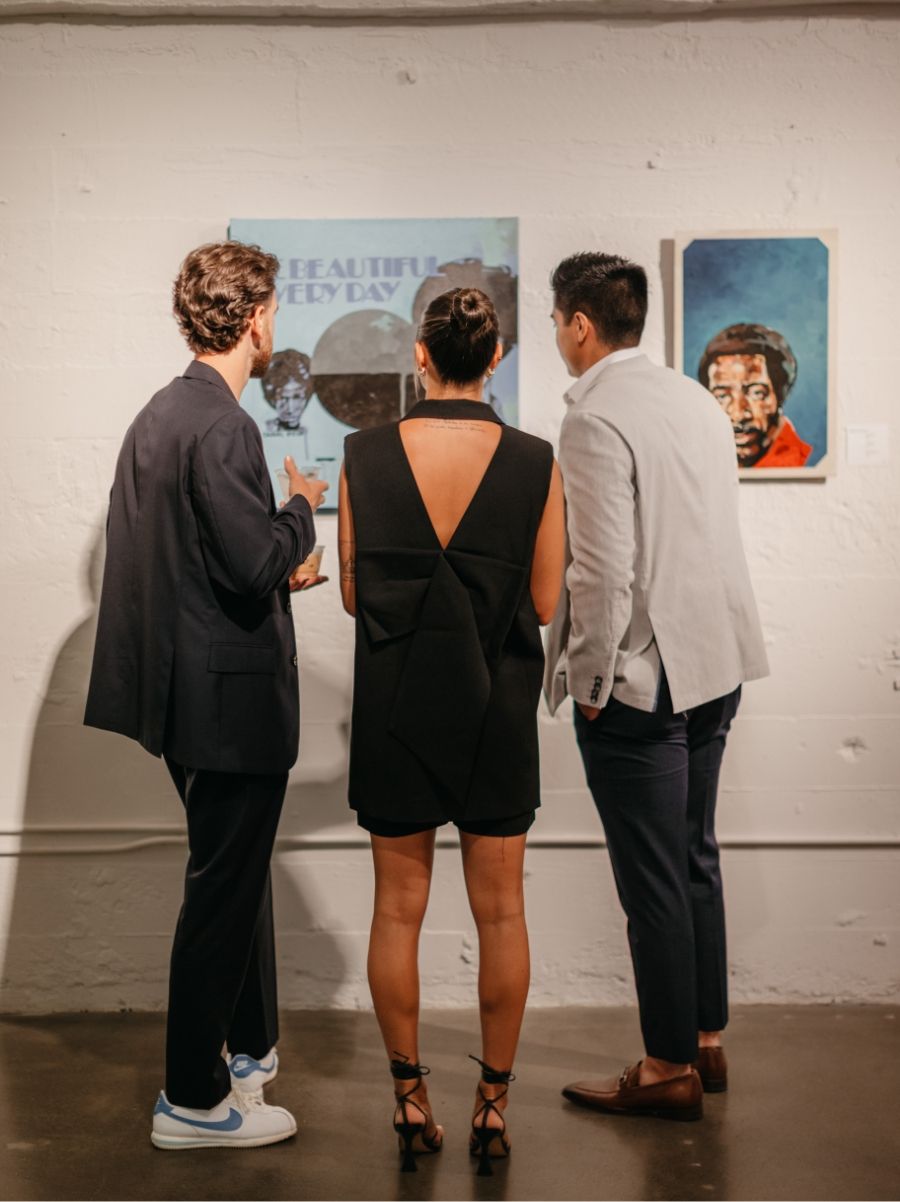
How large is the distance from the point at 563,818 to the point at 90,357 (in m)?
1.78

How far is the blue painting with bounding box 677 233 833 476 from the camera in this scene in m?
3.15

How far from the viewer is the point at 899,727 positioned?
10.7 ft

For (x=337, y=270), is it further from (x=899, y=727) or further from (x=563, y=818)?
(x=899, y=727)

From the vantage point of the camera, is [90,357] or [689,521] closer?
[689,521]

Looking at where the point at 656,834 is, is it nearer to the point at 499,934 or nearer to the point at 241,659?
the point at 499,934

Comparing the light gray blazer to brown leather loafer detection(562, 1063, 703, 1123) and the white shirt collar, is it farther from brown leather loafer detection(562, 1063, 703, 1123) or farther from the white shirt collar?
brown leather loafer detection(562, 1063, 703, 1123)

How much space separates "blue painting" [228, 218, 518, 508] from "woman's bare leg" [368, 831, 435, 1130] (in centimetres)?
119

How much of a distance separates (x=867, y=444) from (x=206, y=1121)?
2.34m

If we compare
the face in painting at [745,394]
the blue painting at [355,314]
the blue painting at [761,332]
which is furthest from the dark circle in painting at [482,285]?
the face in painting at [745,394]

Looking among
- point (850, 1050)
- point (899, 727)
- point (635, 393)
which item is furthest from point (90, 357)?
point (850, 1050)

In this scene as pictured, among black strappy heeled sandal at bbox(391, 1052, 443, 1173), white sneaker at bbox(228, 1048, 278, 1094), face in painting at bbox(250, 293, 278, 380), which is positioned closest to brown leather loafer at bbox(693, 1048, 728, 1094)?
black strappy heeled sandal at bbox(391, 1052, 443, 1173)

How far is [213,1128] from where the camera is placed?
247 centimetres

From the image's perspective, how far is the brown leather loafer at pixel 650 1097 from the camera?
8.47 ft

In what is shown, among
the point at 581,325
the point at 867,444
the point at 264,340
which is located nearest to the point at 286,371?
the point at 264,340
